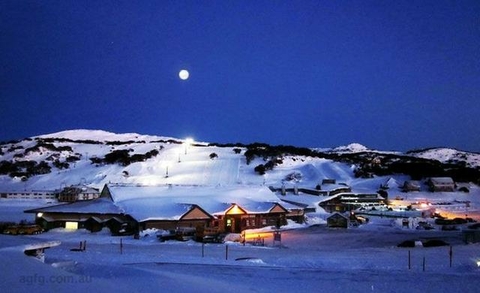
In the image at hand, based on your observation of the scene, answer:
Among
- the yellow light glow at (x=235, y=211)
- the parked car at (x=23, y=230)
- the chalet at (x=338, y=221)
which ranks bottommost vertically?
the chalet at (x=338, y=221)

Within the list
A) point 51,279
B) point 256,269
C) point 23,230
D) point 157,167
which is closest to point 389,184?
point 157,167

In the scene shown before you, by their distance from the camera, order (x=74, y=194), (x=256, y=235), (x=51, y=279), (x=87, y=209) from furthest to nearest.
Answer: (x=74, y=194), (x=87, y=209), (x=256, y=235), (x=51, y=279)

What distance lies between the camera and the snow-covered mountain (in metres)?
95.4

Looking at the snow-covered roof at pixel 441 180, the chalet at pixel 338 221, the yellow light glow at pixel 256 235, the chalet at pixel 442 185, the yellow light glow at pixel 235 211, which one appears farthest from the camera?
the snow-covered roof at pixel 441 180

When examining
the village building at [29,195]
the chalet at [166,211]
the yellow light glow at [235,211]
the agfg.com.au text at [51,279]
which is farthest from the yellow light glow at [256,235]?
the village building at [29,195]

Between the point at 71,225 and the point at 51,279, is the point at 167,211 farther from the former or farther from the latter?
the point at 51,279

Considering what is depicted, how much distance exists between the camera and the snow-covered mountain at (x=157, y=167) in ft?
313

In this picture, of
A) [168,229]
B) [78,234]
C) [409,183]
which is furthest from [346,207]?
[78,234]

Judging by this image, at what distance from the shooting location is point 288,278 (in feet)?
53.8

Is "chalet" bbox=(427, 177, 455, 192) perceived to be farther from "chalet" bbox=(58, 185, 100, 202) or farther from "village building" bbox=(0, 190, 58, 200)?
"village building" bbox=(0, 190, 58, 200)

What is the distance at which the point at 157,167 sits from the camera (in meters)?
110

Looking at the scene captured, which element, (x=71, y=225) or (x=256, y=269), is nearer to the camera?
(x=256, y=269)

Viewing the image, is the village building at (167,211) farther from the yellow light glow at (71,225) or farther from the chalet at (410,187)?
the chalet at (410,187)

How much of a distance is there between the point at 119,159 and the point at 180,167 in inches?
611
